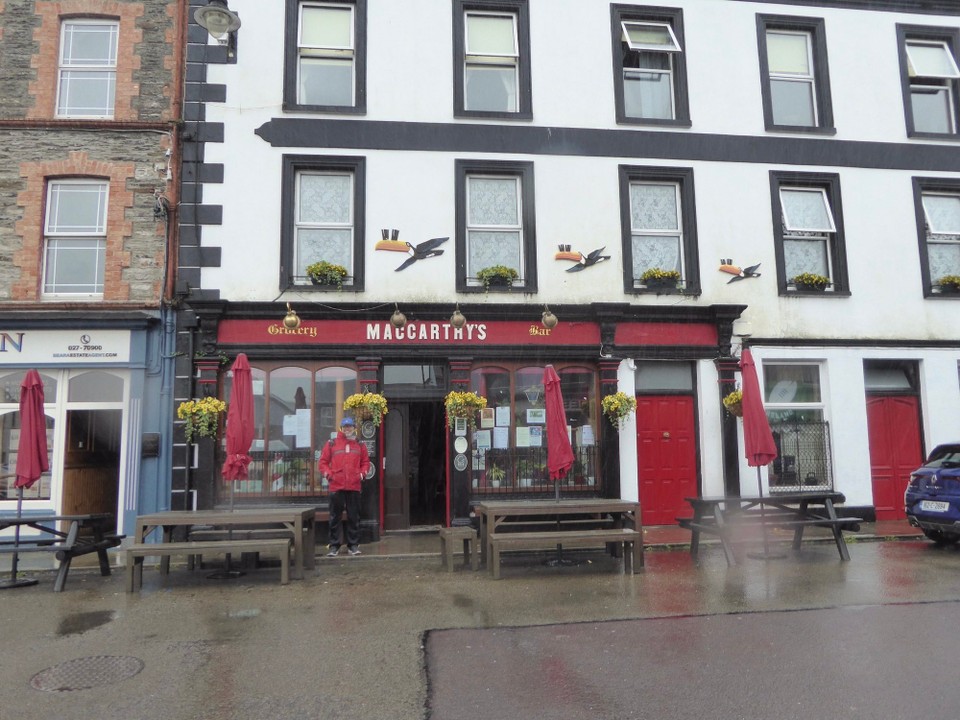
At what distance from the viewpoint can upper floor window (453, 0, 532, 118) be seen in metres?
13.1

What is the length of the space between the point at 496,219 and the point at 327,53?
415 centimetres

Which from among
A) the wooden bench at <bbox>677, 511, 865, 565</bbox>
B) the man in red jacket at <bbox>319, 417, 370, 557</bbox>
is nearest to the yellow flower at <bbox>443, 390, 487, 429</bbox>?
the man in red jacket at <bbox>319, 417, 370, 557</bbox>

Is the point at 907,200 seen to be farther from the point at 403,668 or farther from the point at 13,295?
the point at 13,295

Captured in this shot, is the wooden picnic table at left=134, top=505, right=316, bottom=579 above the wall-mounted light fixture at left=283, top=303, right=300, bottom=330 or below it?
→ below

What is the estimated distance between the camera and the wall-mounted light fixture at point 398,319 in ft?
38.7

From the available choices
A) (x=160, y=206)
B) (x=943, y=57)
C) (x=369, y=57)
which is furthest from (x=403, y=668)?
(x=943, y=57)

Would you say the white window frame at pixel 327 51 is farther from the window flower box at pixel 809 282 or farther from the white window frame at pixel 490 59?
the window flower box at pixel 809 282

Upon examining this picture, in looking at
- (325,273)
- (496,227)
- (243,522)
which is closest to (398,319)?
(325,273)

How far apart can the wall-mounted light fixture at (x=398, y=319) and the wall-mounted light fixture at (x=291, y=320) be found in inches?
58.8

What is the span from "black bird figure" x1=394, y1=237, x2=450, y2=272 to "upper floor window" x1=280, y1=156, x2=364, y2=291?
787 millimetres

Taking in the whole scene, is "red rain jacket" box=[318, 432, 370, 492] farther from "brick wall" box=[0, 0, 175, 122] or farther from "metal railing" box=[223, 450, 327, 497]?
"brick wall" box=[0, 0, 175, 122]

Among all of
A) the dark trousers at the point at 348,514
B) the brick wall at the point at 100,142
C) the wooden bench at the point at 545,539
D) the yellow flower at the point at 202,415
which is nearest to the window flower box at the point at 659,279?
the wooden bench at the point at 545,539

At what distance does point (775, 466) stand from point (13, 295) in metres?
13.0

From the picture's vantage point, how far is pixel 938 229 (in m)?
13.9
